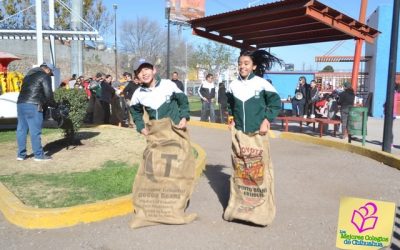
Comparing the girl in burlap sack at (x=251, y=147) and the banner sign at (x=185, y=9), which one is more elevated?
the banner sign at (x=185, y=9)

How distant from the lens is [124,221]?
190 inches

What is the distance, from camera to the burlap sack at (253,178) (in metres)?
4.53

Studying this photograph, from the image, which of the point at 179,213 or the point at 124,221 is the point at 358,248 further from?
the point at 124,221

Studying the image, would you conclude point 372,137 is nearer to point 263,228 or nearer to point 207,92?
point 207,92

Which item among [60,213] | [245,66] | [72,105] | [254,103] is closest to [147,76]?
[245,66]

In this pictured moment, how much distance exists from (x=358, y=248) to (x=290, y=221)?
5.63 ft

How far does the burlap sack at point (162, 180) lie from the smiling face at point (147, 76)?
479mm

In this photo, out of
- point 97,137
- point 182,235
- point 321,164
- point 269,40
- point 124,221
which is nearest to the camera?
point 182,235

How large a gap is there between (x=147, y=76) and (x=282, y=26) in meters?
9.48

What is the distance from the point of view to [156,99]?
4863mm

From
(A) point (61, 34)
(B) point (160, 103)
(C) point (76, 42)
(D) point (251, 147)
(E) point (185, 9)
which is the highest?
(E) point (185, 9)

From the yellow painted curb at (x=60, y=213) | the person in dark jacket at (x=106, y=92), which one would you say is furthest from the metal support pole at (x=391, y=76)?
the person in dark jacket at (x=106, y=92)

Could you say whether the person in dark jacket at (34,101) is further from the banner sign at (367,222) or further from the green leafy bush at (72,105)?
the banner sign at (367,222)

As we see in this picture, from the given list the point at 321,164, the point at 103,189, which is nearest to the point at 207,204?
the point at 103,189
